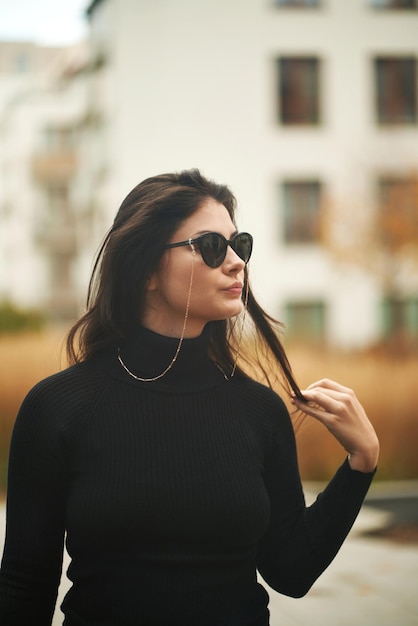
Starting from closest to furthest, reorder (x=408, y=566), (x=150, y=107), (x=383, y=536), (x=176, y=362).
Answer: (x=176, y=362) < (x=408, y=566) < (x=383, y=536) < (x=150, y=107)

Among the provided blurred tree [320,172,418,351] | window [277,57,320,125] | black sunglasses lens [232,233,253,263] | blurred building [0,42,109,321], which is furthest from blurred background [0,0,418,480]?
black sunglasses lens [232,233,253,263]

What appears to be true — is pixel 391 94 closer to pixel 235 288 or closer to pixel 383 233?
pixel 383 233

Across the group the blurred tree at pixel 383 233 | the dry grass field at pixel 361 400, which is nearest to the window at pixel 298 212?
the blurred tree at pixel 383 233

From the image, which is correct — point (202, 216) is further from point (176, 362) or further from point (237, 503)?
point (237, 503)

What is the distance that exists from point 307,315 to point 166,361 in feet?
86.9

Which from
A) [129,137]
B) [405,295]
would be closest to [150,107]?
[129,137]

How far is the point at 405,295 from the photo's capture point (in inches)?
1101

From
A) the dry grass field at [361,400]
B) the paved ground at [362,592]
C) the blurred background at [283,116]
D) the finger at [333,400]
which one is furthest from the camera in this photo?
the blurred background at [283,116]

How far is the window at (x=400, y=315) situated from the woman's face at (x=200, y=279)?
25.7 m

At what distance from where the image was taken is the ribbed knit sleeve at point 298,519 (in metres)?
2.13

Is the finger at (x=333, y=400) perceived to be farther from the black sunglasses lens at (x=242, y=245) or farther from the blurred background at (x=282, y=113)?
the blurred background at (x=282, y=113)

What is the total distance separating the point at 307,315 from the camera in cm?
2845

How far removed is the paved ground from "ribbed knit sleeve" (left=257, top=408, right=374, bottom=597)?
2699 millimetres

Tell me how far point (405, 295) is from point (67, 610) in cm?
2673
